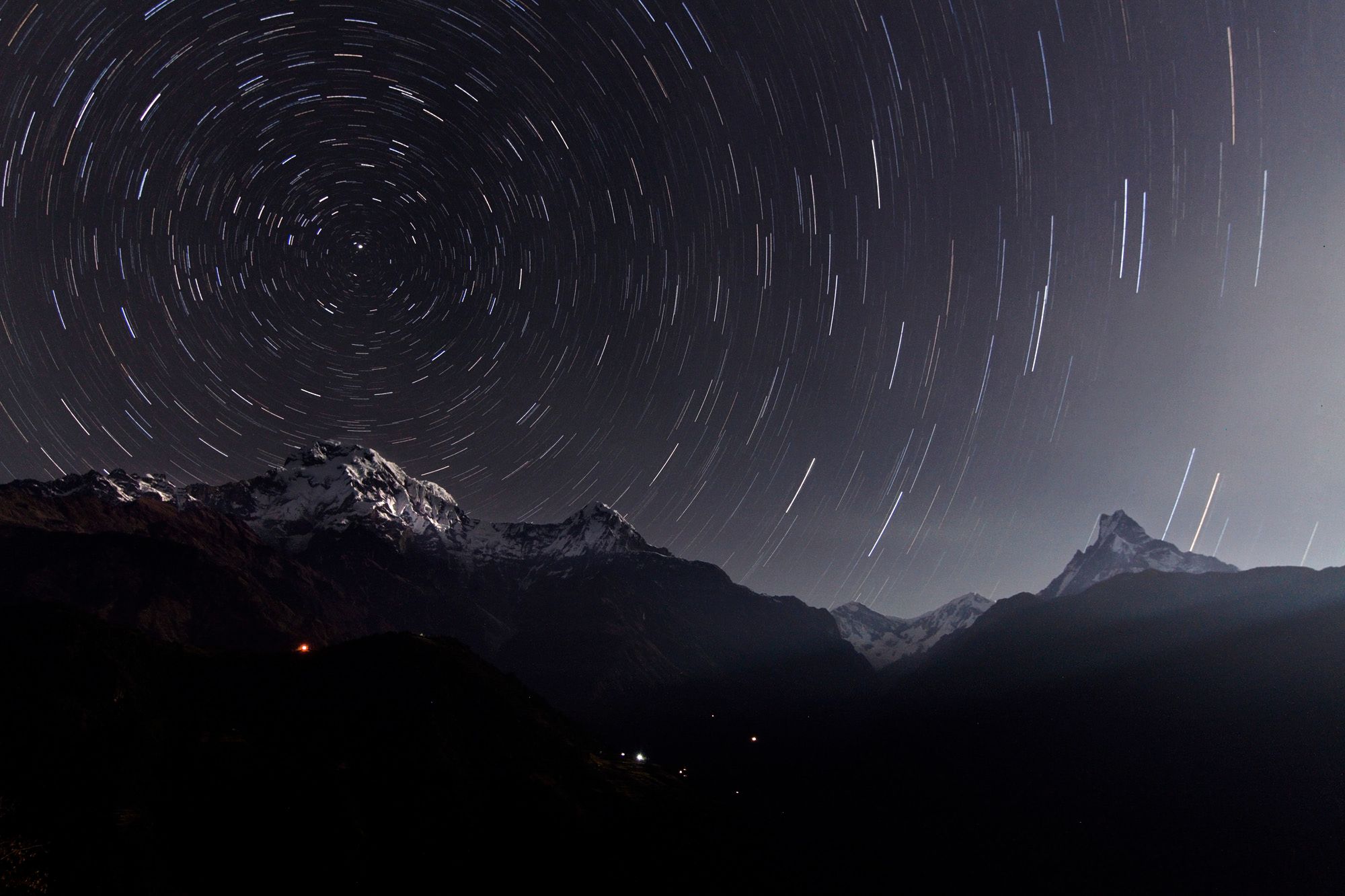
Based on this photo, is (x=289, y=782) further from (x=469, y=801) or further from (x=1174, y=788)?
Result: (x=1174, y=788)

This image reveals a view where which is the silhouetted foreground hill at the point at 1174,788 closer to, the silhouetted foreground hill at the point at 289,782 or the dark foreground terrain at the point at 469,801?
the dark foreground terrain at the point at 469,801

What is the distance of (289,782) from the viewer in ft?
223

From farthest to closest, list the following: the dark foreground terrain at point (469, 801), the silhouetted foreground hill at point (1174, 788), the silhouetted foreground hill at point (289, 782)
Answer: the silhouetted foreground hill at point (1174, 788) → the dark foreground terrain at point (469, 801) → the silhouetted foreground hill at point (289, 782)

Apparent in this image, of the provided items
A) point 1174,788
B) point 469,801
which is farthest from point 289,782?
point 1174,788

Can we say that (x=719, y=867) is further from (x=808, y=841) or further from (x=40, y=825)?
(x=40, y=825)

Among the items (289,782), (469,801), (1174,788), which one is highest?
(289,782)

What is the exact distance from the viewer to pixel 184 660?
89188mm

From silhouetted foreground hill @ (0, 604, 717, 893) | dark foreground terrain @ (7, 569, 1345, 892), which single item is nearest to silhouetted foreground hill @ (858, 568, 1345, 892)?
dark foreground terrain @ (7, 569, 1345, 892)

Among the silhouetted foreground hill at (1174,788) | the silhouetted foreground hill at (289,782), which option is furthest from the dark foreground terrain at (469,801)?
the silhouetted foreground hill at (1174,788)

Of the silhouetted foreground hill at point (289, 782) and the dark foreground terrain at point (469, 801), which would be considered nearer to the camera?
the silhouetted foreground hill at point (289, 782)

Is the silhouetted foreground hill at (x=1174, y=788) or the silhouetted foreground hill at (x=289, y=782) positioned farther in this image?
Answer: the silhouetted foreground hill at (x=1174, y=788)

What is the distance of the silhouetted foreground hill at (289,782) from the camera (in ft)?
187

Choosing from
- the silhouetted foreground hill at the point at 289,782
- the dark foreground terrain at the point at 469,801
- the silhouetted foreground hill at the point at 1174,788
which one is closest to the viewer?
the silhouetted foreground hill at the point at 289,782

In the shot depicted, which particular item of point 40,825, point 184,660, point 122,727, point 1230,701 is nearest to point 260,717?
point 122,727
